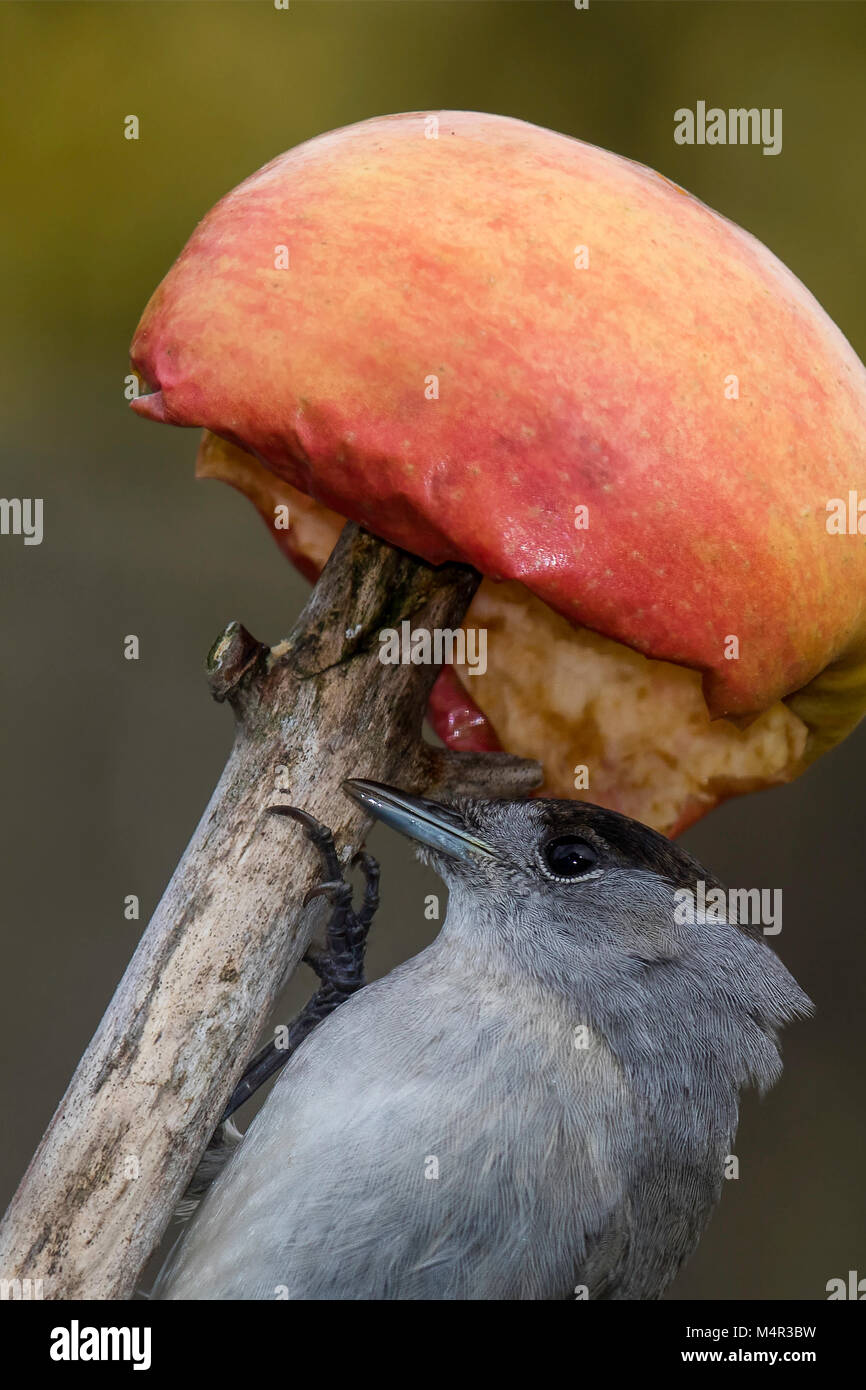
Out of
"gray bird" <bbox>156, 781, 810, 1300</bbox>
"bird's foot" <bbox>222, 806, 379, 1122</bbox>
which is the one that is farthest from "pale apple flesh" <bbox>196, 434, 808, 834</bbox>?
"bird's foot" <bbox>222, 806, 379, 1122</bbox>

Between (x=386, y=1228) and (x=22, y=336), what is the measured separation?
159 cm

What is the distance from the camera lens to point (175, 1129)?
1.03 meters

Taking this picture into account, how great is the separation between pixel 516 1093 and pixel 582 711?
378 mm

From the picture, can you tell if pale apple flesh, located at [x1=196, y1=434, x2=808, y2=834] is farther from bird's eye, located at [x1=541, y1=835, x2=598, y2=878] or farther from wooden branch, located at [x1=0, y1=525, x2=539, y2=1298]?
wooden branch, located at [x1=0, y1=525, x2=539, y2=1298]

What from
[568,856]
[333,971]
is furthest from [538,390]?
[333,971]

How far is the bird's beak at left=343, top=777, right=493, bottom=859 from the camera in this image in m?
1.13

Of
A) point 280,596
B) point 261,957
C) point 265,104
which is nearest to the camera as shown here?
point 261,957

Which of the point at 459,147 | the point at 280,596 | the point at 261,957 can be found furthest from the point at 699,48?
the point at 261,957

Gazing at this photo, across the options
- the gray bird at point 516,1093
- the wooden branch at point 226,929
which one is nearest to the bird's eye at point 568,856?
the gray bird at point 516,1093

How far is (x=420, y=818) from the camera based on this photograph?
1.32 meters

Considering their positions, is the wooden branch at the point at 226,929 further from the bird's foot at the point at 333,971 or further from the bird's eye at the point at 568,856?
the bird's eye at the point at 568,856

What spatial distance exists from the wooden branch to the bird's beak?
14 millimetres

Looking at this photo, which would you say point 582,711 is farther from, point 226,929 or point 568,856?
point 226,929

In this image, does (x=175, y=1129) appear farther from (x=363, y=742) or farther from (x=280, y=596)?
(x=280, y=596)
